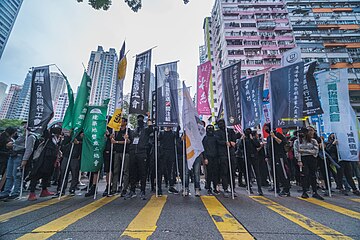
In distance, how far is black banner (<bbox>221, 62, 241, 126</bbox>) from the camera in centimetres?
525

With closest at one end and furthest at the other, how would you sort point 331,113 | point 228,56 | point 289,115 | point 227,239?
point 227,239 → point 289,115 → point 331,113 → point 228,56

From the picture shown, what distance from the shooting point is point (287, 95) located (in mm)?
5281

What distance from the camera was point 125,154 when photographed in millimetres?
4898

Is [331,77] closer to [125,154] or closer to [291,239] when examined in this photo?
[291,239]

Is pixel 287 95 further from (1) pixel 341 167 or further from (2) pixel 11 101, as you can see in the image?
(2) pixel 11 101

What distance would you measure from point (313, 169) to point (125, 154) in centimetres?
518

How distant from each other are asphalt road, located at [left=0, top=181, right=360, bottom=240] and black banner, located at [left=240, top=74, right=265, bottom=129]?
9.58 ft

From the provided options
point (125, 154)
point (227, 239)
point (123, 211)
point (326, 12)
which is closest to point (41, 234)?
point (123, 211)

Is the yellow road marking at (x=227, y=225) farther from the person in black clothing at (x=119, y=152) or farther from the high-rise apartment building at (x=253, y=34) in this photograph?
the high-rise apartment building at (x=253, y=34)

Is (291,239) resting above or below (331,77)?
below

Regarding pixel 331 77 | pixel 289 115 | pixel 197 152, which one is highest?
pixel 331 77

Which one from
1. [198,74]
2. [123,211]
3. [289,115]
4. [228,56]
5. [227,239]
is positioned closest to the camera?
[227,239]

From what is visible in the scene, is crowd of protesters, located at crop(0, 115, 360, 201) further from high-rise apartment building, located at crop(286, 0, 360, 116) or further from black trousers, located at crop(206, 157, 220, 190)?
high-rise apartment building, located at crop(286, 0, 360, 116)

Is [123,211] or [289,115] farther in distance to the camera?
[289,115]
